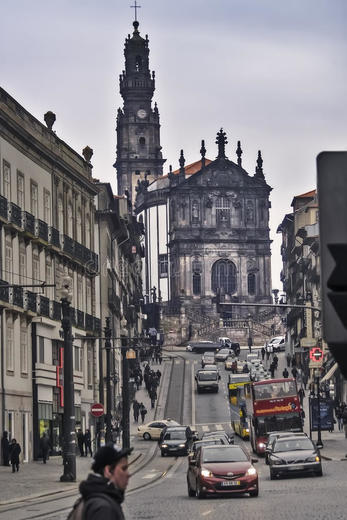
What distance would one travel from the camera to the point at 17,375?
200 ft

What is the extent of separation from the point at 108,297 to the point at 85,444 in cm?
3257

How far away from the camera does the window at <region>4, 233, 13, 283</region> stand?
5964cm

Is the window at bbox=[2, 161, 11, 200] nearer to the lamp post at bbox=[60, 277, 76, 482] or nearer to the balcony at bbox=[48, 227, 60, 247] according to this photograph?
the balcony at bbox=[48, 227, 60, 247]

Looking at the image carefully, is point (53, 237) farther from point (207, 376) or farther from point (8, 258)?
point (207, 376)

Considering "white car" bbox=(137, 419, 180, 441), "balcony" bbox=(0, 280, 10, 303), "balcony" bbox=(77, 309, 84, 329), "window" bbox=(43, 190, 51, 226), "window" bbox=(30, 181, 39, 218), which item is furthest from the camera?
"white car" bbox=(137, 419, 180, 441)

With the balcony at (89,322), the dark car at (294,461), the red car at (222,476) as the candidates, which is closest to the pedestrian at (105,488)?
the red car at (222,476)

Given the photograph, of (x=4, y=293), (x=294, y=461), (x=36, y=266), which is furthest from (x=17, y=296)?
(x=294, y=461)

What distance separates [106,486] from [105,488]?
1.3 inches

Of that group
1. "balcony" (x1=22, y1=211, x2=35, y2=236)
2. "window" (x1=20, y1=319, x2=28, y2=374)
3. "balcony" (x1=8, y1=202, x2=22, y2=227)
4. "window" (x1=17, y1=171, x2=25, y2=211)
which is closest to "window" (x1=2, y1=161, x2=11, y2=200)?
"balcony" (x1=8, y1=202, x2=22, y2=227)

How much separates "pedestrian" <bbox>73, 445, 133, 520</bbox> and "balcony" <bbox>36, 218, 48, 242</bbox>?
57.5 metres

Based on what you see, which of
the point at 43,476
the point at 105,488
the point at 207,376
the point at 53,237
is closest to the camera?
the point at 105,488

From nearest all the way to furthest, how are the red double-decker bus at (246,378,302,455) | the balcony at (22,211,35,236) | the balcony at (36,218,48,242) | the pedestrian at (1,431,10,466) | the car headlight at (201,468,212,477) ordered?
the car headlight at (201,468,212,477), the pedestrian at (1,431,10,466), the balcony at (22,211,35,236), the balcony at (36,218,48,242), the red double-decker bus at (246,378,302,455)

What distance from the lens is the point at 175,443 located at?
231ft

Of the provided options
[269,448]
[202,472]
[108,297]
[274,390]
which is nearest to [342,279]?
[202,472]
